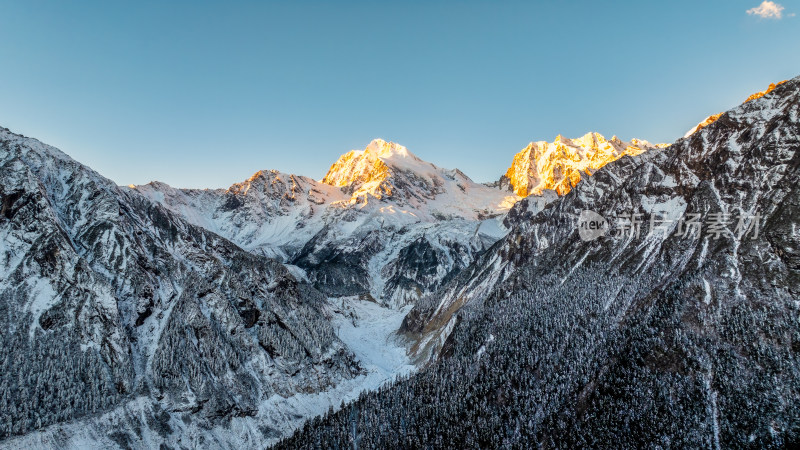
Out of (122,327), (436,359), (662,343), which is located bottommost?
(436,359)

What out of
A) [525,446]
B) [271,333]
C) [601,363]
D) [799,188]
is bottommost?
[525,446]

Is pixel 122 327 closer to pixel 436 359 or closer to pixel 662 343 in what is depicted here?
pixel 436 359

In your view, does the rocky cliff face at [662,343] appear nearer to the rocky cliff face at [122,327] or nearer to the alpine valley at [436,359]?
the alpine valley at [436,359]

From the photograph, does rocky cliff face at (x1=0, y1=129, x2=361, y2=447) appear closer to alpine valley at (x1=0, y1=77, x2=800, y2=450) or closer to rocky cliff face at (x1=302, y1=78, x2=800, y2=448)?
alpine valley at (x1=0, y1=77, x2=800, y2=450)

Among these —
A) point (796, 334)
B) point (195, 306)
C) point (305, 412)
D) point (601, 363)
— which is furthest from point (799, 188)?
point (195, 306)

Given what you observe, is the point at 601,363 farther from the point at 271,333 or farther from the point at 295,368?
the point at 271,333

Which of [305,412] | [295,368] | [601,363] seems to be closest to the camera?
[601,363]

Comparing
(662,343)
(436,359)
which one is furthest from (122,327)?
(662,343)

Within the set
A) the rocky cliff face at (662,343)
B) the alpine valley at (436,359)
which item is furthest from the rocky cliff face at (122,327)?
the rocky cliff face at (662,343)

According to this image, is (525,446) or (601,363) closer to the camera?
(525,446)
